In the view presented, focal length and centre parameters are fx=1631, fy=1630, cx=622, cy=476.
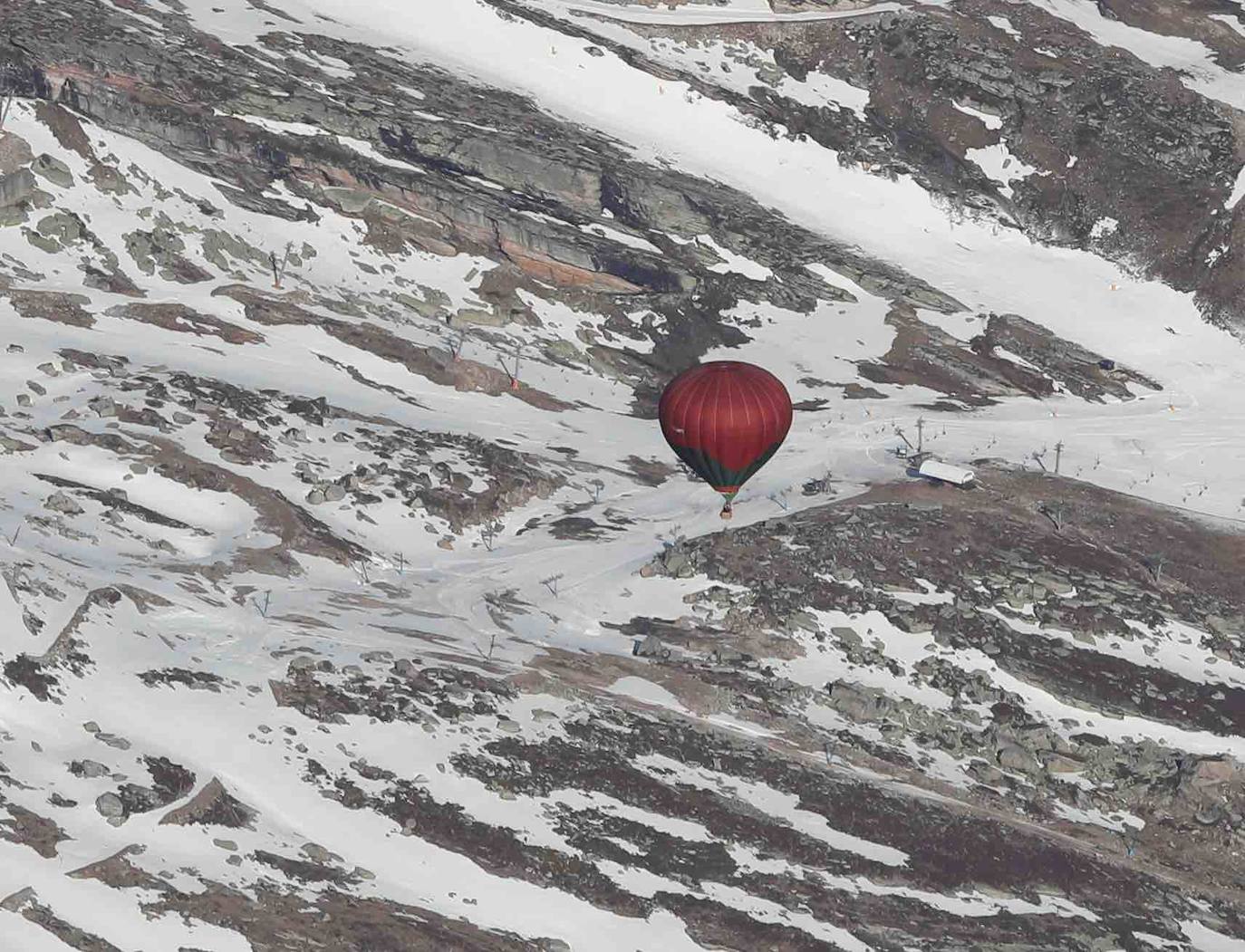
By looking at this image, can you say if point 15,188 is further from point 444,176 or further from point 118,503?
point 118,503

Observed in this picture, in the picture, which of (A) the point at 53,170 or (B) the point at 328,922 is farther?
(A) the point at 53,170

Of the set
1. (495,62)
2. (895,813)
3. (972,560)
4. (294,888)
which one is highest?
(495,62)

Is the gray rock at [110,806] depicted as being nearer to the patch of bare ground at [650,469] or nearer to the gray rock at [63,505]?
the gray rock at [63,505]

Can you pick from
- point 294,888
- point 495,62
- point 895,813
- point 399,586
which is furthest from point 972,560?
point 495,62

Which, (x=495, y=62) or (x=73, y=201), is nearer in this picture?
(x=73, y=201)

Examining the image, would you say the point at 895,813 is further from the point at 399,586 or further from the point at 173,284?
the point at 173,284

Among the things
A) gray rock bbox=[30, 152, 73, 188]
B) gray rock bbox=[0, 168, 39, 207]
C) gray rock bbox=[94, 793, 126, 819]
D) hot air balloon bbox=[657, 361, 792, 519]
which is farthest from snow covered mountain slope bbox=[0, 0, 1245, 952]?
hot air balloon bbox=[657, 361, 792, 519]

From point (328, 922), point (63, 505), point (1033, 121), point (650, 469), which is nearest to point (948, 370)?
point (650, 469)
